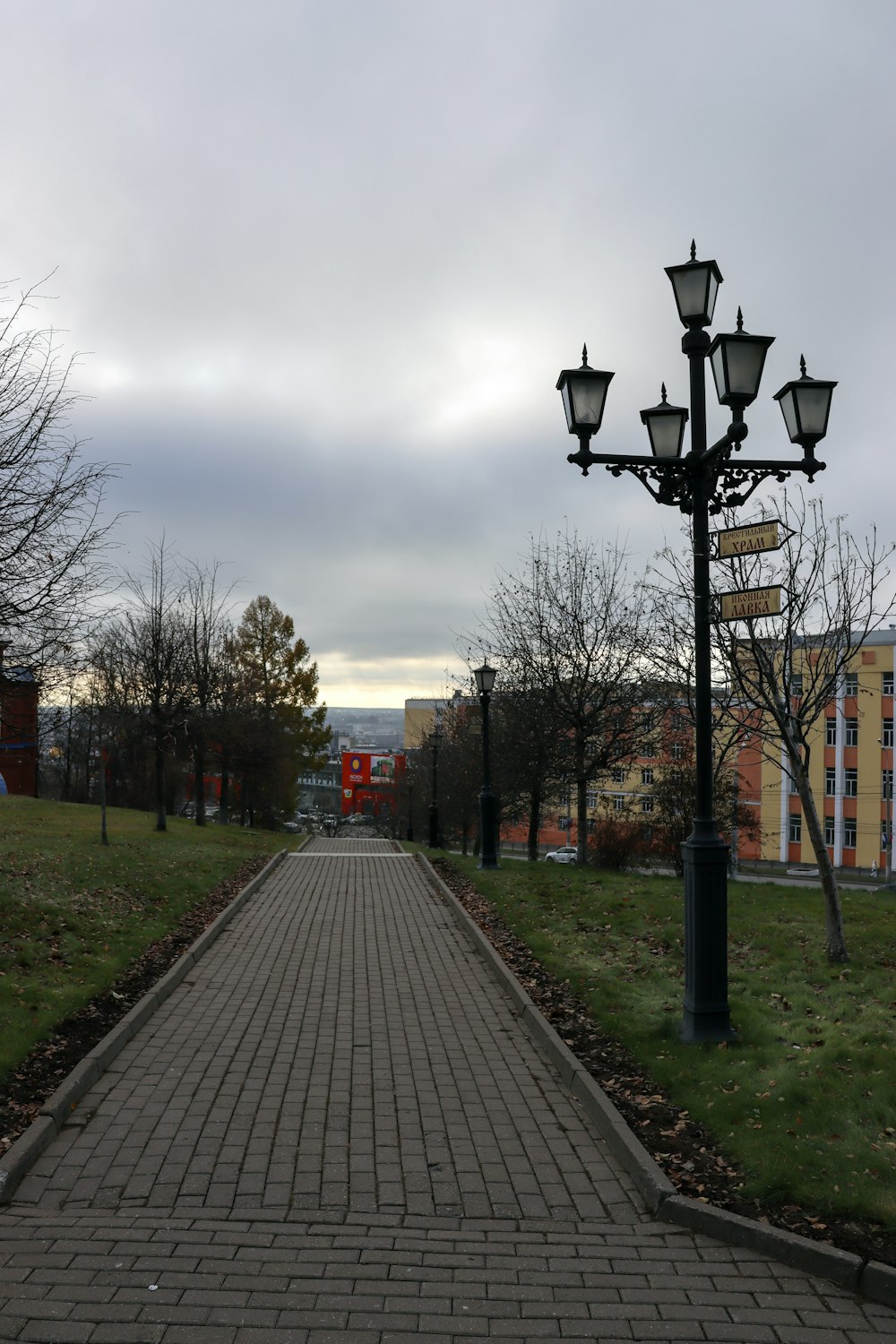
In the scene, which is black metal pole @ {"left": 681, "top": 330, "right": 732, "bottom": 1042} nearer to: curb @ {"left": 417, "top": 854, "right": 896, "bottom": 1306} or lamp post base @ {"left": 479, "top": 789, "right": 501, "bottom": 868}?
curb @ {"left": 417, "top": 854, "right": 896, "bottom": 1306}

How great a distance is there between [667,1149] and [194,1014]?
170 inches

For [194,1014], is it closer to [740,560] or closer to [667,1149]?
[667,1149]

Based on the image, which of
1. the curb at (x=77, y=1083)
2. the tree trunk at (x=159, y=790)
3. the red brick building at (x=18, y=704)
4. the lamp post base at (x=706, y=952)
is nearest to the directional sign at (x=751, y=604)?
the lamp post base at (x=706, y=952)

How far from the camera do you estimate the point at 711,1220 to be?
183 inches

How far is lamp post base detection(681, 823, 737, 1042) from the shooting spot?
7.18 meters

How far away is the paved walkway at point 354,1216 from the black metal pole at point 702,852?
1.26 m

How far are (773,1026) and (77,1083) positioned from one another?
15.8ft

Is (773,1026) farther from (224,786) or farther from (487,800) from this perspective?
(224,786)

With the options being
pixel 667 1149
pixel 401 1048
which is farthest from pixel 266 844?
pixel 667 1149

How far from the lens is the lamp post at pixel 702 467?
718cm

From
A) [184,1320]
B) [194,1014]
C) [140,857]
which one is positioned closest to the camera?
[184,1320]

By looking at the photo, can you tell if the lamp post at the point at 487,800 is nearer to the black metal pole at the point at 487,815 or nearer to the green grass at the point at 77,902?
the black metal pole at the point at 487,815

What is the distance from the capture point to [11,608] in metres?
10.4

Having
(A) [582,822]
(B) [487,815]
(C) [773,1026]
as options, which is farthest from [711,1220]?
(A) [582,822]
